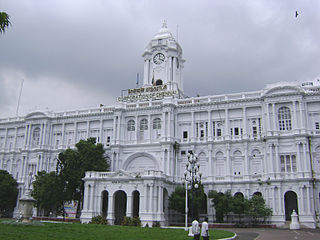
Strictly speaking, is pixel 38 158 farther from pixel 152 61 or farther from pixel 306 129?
pixel 306 129

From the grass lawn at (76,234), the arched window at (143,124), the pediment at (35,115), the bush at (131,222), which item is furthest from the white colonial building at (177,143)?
the grass lawn at (76,234)

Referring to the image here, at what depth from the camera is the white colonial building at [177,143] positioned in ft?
177

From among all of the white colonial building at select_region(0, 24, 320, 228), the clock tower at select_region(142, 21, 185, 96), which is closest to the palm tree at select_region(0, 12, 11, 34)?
the white colonial building at select_region(0, 24, 320, 228)

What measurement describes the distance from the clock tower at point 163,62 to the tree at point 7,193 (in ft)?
113

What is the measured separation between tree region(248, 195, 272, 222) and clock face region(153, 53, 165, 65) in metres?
37.6

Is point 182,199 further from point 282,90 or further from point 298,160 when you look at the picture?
point 282,90

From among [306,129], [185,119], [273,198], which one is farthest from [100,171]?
[306,129]

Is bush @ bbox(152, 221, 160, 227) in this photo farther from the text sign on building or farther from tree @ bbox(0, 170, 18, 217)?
tree @ bbox(0, 170, 18, 217)

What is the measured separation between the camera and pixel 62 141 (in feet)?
239

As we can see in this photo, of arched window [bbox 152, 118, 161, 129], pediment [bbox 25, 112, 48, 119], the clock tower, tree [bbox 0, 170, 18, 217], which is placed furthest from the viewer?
the clock tower

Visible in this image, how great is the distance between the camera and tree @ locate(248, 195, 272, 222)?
51.5m

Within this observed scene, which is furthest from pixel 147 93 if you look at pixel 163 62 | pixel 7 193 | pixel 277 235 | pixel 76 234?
pixel 76 234

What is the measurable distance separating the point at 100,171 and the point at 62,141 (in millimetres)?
16654

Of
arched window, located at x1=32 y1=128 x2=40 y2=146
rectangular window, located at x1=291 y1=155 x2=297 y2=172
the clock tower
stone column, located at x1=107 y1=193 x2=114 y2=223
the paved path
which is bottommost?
the paved path
